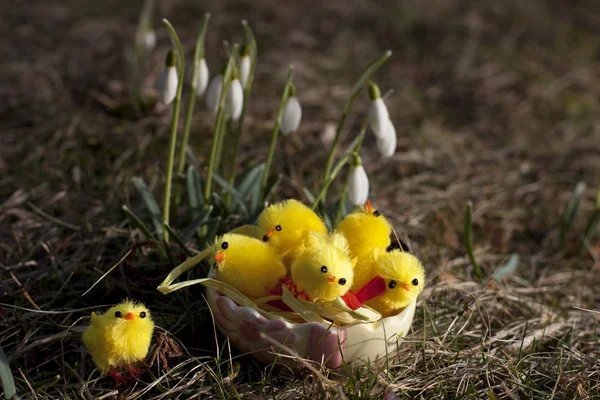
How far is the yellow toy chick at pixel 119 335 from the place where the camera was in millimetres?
1546

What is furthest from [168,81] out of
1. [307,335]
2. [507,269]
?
[507,269]

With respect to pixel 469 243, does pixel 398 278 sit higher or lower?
higher

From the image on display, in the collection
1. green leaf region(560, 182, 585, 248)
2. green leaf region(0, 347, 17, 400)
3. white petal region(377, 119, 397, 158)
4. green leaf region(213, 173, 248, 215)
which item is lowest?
green leaf region(560, 182, 585, 248)

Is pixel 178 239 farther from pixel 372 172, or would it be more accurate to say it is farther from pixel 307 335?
pixel 372 172

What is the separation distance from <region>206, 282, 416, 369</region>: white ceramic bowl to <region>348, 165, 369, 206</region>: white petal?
0.35 metres

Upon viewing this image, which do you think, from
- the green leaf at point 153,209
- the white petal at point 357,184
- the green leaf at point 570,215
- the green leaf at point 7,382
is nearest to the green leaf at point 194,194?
the green leaf at point 153,209

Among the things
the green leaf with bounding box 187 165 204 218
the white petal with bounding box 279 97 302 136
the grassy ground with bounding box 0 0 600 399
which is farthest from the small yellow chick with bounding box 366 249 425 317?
the green leaf with bounding box 187 165 204 218

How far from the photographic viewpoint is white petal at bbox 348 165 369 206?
1873mm

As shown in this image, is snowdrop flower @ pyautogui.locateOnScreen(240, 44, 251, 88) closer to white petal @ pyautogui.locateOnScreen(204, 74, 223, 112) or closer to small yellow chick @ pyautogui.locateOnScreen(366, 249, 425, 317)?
white petal @ pyautogui.locateOnScreen(204, 74, 223, 112)

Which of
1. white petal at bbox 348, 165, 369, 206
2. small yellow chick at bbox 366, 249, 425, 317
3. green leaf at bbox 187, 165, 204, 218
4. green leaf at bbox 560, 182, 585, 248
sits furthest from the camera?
green leaf at bbox 560, 182, 585, 248

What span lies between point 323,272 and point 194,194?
78 cm

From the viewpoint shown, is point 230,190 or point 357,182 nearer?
point 357,182

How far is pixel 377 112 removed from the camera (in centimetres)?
183

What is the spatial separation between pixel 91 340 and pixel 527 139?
110 inches
